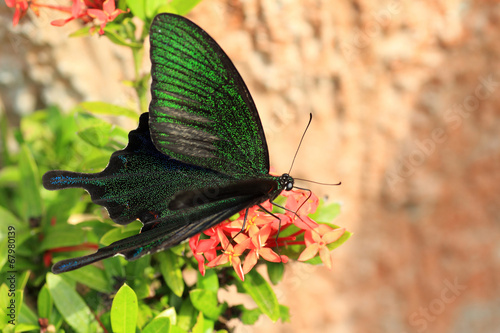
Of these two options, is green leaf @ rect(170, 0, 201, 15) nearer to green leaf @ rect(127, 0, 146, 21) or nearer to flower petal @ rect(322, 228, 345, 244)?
green leaf @ rect(127, 0, 146, 21)

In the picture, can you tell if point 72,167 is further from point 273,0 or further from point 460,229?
point 460,229

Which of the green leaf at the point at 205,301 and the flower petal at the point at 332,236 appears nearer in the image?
the flower petal at the point at 332,236

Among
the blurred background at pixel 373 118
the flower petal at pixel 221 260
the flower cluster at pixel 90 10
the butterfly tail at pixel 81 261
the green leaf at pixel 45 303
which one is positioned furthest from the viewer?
the blurred background at pixel 373 118

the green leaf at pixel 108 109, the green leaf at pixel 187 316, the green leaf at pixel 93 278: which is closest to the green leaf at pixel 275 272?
the green leaf at pixel 187 316

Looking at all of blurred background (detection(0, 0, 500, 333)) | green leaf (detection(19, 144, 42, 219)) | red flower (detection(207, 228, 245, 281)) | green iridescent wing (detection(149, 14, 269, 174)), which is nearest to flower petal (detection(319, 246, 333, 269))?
red flower (detection(207, 228, 245, 281))

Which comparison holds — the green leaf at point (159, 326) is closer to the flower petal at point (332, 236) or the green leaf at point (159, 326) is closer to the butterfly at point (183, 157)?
the butterfly at point (183, 157)

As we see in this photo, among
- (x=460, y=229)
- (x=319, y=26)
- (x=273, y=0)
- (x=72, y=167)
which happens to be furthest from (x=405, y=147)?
(x=72, y=167)
